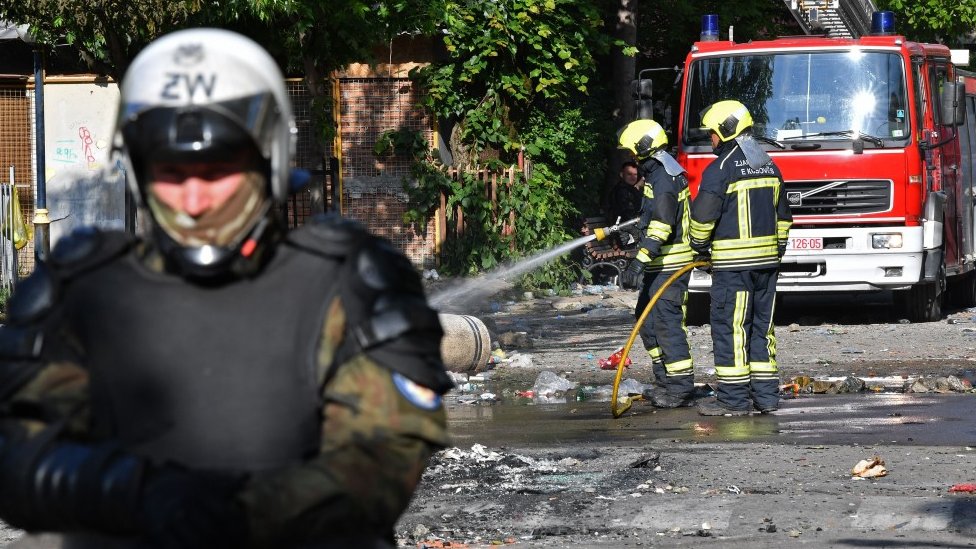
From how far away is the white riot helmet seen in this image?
2.12 m

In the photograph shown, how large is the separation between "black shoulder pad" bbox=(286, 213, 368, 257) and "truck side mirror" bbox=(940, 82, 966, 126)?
562 inches

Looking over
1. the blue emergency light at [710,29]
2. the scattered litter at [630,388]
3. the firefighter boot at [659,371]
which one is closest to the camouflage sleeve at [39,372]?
the firefighter boot at [659,371]

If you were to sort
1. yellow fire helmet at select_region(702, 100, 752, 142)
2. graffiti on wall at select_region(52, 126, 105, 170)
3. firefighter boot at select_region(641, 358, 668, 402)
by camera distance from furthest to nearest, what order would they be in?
graffiti on wall at select_region(52, 126, 105, 170) → firefighter boot at select_region(641, 358, 668, 402) → yellow fire helmet at select_region(702, 100, 752, 142)

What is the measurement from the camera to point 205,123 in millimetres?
2129

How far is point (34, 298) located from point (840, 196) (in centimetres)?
1353

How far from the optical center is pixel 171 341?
7.04ft

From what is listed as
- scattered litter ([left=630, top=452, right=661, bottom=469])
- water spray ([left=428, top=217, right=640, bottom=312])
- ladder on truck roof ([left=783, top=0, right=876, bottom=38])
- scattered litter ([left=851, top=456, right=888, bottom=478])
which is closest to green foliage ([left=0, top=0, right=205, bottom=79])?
water spray ([left=428, top=217, right=640, bottom=312])

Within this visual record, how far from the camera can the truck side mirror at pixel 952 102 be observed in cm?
1549

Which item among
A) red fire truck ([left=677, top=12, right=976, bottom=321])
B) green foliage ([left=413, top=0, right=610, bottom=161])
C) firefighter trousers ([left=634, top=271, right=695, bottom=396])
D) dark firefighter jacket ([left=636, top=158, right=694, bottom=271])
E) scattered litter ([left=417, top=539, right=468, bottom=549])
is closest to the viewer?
scattered litter ([left=417, top=539, right=468, bottom=549])

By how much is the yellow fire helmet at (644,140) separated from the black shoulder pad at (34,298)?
8.52 metres

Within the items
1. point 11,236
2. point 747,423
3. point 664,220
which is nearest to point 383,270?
point 747,423

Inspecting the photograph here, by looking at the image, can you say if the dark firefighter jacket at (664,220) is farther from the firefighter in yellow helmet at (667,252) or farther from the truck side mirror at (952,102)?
the truck side mirror at (952,102)

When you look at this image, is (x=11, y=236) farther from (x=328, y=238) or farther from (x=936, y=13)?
(x=936, y=13)

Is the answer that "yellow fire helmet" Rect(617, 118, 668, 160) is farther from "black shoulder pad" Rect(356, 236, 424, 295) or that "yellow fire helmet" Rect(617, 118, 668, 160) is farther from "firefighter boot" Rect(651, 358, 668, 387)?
"black shoulder pad" Rect(356, 236, 424, 295)
